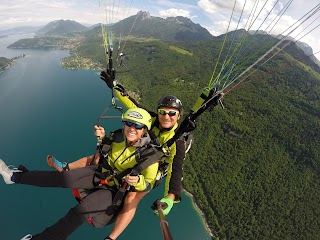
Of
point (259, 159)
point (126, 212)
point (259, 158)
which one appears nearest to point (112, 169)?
point (126, 212)

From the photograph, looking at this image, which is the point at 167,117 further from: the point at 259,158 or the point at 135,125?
the point at 259,158

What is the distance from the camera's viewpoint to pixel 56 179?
323 centimetres

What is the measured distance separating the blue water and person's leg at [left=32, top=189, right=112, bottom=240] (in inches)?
1236

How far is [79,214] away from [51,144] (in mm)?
45628

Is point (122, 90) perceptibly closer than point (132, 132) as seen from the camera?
Answer: No

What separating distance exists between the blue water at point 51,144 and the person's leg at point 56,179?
103 feet

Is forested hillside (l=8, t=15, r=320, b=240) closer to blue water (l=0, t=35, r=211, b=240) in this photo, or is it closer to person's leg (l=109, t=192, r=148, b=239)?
blue water (l=0, t=35, r=211, b=240)

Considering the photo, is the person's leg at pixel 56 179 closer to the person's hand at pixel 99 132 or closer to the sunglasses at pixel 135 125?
the person's hand at pixel 99 132

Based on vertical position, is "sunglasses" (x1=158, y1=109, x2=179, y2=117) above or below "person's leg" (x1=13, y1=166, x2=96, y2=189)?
above

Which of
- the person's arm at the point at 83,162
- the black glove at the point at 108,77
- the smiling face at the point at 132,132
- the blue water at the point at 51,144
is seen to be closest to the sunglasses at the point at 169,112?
the smiling face at the point at 132,132

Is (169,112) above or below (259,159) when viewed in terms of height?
above

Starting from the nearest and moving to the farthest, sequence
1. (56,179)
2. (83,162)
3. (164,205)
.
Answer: (164,205)
(56,179)
(83,162)

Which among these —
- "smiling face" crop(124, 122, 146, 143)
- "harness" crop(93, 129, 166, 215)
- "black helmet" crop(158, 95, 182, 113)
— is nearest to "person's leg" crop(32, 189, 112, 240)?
"harness" crop(93, 129, 166, 215)

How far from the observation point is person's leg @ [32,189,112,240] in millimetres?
3041
